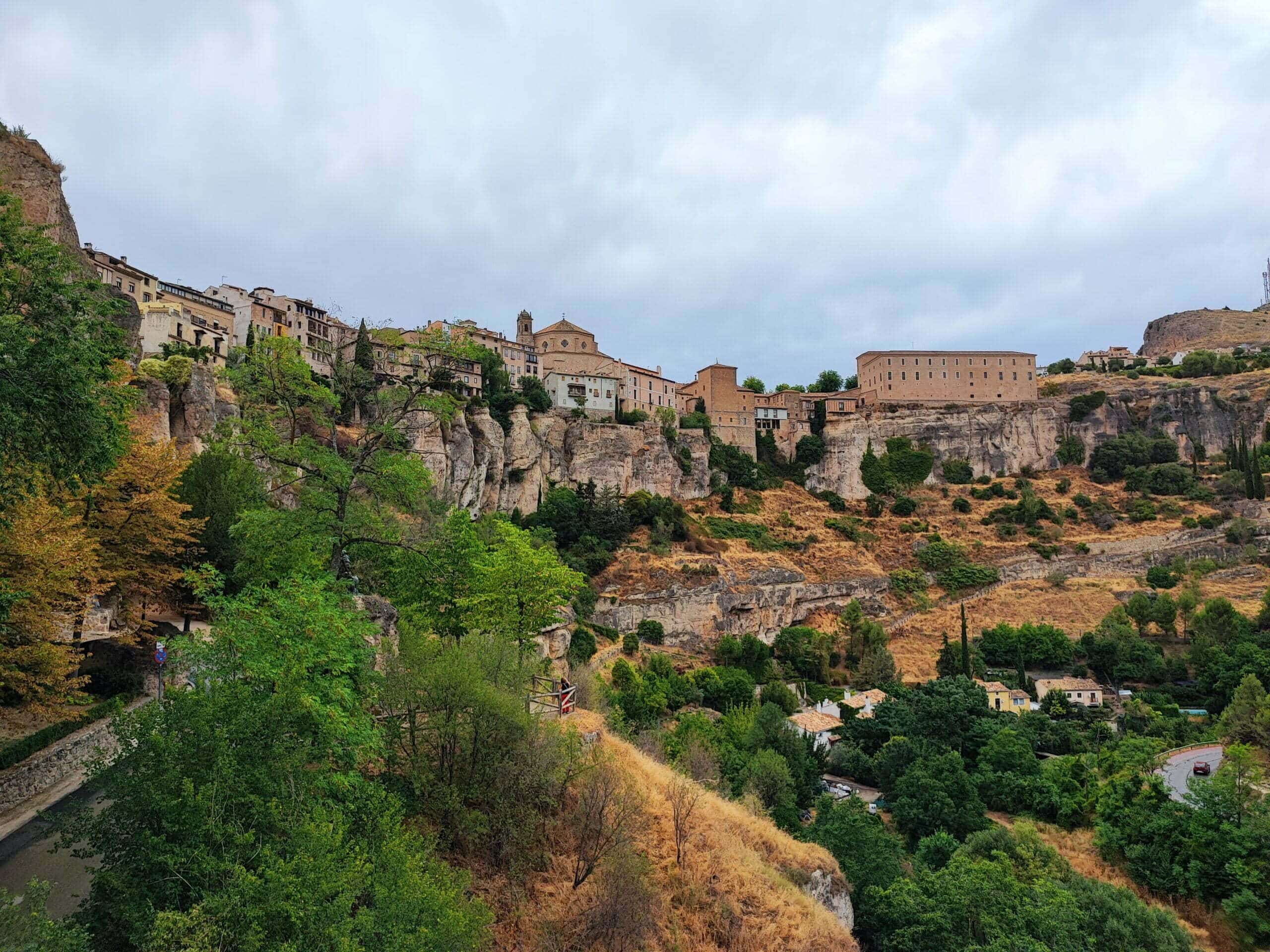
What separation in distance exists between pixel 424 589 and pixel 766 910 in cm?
916

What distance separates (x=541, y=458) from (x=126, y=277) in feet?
89.1

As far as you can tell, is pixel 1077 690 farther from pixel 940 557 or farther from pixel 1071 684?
pixel 940 557

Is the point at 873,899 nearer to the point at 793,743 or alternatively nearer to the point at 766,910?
the point at 766,910

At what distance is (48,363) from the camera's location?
8828 millimetres

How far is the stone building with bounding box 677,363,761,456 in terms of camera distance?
72.5m

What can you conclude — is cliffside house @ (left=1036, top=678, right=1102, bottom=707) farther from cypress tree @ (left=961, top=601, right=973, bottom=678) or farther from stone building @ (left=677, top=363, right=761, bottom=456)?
stone building @ (left=677, top=363, right=761, bottom=456)

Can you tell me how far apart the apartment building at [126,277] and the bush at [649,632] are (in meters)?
33.0

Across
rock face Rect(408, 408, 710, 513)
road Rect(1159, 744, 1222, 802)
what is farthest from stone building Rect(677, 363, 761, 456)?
road Rect(1159, 744, 1222, 802)

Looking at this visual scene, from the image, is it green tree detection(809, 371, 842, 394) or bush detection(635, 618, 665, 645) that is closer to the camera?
bush detection(635, 618, 665, 645)

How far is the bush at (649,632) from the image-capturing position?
46.7 m

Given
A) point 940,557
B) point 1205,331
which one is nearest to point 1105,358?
point 1205,331

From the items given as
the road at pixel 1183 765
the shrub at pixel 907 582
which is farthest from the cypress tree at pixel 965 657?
the road at pixel 1183 765

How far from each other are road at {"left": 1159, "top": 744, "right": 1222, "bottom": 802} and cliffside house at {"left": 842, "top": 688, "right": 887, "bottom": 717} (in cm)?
1272

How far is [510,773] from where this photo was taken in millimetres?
Result: 12148
